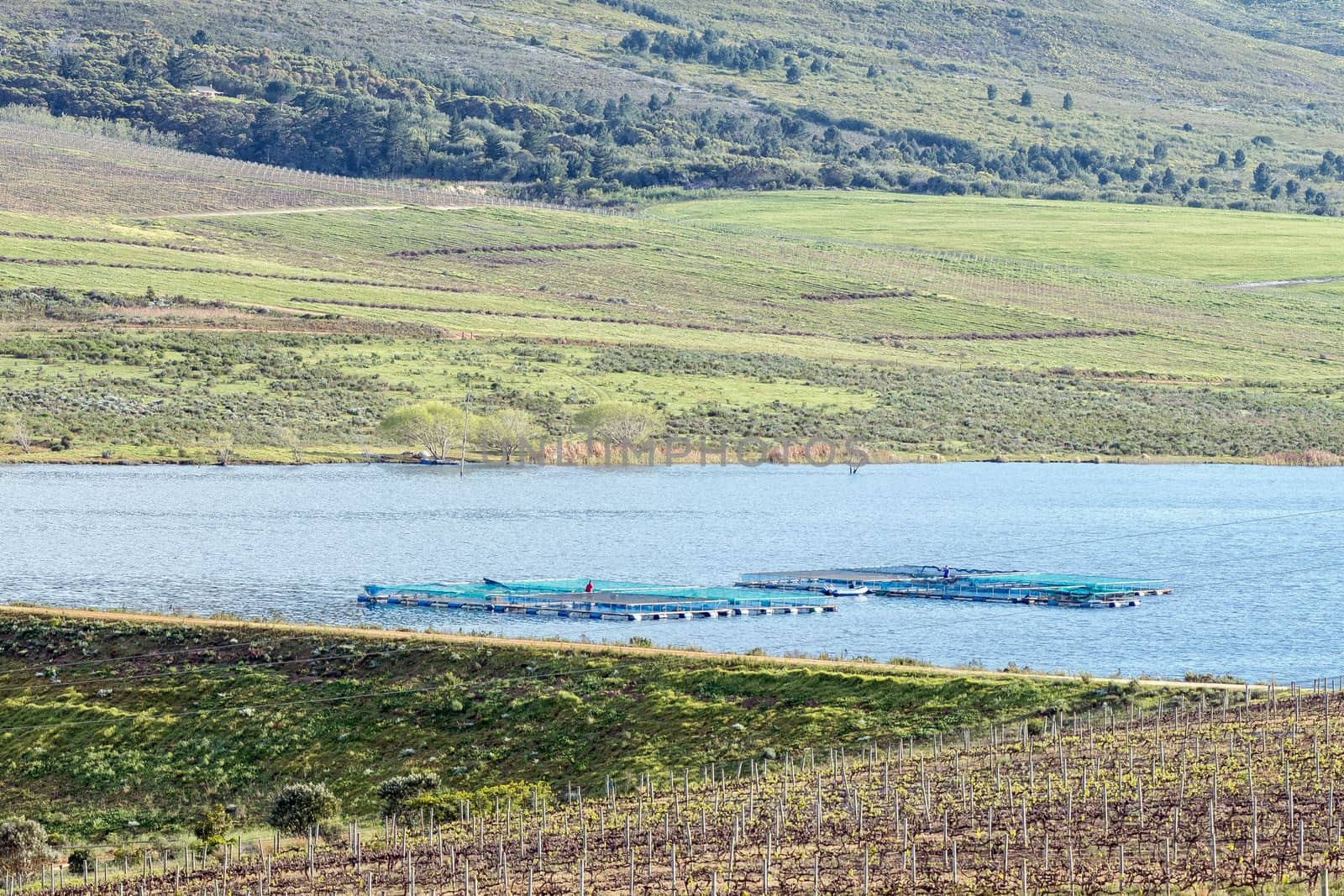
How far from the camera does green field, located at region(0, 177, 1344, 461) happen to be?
337 ft

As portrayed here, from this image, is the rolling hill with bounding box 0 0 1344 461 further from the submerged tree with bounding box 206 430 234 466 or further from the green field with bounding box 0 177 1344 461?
the submerged tree with bounding box 206 430 234 466

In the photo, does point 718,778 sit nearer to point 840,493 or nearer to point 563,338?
point 840,493

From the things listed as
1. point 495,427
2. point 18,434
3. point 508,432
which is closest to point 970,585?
point 508,432

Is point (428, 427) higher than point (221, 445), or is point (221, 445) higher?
point (428, 427)

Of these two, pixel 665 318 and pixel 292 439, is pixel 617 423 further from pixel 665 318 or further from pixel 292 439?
pixel 665 318

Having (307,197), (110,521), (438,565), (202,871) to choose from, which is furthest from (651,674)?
(307,197)

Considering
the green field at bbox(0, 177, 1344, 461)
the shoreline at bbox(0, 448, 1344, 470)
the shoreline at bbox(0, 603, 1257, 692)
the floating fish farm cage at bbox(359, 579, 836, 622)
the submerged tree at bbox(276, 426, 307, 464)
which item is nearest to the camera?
the shoreline at bbox(0, 603, 1257, 692)

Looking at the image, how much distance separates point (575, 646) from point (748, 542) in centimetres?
2898

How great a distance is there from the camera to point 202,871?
1219 inches

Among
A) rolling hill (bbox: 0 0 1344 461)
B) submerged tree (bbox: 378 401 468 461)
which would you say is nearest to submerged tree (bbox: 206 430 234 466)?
rolling hill (bbox: 0 0 1344 461)

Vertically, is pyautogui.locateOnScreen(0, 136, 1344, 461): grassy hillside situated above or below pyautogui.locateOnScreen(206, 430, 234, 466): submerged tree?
above

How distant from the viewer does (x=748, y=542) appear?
73.2 m

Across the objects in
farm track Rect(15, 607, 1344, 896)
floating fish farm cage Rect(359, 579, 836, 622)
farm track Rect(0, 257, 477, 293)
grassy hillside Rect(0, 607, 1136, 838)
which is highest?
farm track Rect(15, 607, 1344, 896)

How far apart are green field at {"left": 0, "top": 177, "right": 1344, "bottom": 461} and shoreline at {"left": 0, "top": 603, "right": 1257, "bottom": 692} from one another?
42.5 meters
